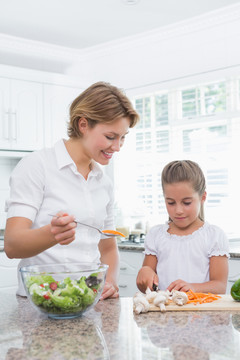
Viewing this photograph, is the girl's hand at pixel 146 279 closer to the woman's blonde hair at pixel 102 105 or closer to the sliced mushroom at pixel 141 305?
the sliced mushroom at pixel 141 305

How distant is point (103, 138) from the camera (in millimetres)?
1598

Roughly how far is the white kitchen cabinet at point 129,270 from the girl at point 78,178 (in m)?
1.90

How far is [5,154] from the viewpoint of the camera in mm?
4125

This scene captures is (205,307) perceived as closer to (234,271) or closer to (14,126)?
(234,271)

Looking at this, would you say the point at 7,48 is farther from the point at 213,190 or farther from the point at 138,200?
the point at 213,190

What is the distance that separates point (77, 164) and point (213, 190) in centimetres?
252

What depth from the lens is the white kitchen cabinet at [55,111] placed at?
439cm

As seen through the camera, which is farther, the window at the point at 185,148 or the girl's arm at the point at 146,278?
the window at the point at 185,148

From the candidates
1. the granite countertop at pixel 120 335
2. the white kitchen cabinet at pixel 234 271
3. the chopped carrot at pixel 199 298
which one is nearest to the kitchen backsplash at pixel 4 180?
the white kitchen cabinet at pixel 234 271

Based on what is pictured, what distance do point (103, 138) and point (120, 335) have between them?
2.29 feet

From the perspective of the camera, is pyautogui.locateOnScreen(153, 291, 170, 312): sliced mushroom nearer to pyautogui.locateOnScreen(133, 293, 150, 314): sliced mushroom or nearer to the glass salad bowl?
pyautogui.locateOnScreen(133, 293, 150, 314): sliced mushroom

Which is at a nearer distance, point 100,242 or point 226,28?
point 100,242

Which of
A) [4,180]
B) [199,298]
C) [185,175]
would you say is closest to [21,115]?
[4,180]

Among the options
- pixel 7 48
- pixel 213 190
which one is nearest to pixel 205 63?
pixel 213 190
